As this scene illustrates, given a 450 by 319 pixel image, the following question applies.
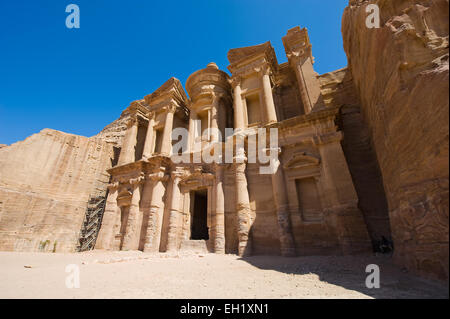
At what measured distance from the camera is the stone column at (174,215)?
12.2 meters

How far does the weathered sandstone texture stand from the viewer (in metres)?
15.4

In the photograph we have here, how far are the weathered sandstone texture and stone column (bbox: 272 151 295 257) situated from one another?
17.6 metres

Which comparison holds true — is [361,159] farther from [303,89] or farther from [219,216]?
[219,216]

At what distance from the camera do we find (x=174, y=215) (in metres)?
12.8

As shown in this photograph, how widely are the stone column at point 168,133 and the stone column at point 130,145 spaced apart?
4045mm

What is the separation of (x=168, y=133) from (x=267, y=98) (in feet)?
26.1

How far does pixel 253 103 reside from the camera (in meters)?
14.7

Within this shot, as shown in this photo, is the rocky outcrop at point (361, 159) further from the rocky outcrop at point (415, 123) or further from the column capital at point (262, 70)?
the column capital at point (262, 70)

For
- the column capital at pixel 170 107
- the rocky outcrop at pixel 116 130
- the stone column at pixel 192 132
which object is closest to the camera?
the stone column at pixel 192 132

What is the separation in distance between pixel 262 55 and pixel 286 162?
8.07 metres

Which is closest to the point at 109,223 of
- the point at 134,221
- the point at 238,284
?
the point at 134,221

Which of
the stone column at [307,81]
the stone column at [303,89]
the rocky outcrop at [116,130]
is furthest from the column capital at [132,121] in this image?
the stone column at [303,89]

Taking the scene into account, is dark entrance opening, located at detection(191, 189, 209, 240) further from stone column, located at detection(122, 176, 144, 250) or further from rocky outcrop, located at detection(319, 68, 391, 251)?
rocky outcrop, located at detection(319, 68, 391, 251)
